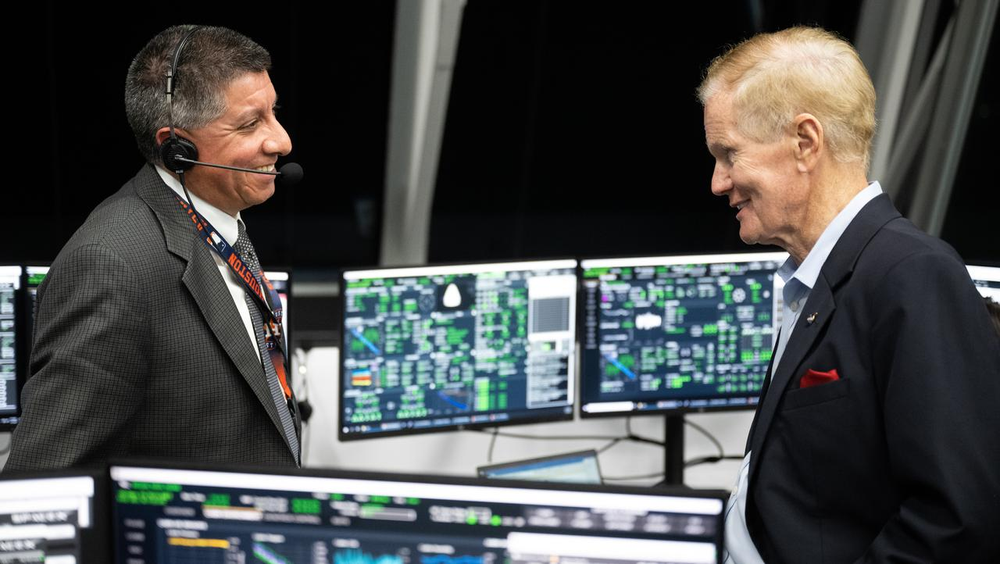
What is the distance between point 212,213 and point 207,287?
20 centimetres

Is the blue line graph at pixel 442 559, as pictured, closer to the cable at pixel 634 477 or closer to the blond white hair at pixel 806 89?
the blond white hair at pixel 806 89

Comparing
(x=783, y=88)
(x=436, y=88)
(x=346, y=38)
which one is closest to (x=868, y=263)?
(x=783, y=88)

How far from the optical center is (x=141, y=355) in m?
1.54

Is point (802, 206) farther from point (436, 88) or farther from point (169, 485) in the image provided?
point (436, 88)

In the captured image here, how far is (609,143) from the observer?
7949 millimetres

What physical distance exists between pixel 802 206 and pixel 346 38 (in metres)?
5.67

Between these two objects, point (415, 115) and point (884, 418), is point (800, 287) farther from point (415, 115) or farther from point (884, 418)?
point (415, 115)

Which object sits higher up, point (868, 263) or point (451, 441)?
point (868, 263)

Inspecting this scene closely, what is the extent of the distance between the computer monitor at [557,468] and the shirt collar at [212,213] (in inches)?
38.1

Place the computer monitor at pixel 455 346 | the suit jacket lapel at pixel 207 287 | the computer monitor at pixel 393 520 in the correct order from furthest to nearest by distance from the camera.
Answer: the computer monitor at pixel 455 346 < the suit jacket lapel at pixel 207 287 < the computer monitor at pixel 393 520

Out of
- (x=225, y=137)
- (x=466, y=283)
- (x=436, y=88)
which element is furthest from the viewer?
(x=436, y=88)

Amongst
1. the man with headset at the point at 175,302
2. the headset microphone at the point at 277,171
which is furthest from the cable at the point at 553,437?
the headset microphone at the point at 277,171

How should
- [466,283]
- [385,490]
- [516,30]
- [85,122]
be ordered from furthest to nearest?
[516,30] < [85,122] < [466,283] < [385,490]

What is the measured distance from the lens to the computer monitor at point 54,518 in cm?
115
